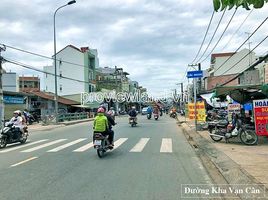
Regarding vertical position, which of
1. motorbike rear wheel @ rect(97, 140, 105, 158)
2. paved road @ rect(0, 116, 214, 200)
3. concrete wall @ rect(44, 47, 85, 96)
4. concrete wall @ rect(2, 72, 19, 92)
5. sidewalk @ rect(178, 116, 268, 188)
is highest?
concrete wall @ rect(44, 47, 85, 96)

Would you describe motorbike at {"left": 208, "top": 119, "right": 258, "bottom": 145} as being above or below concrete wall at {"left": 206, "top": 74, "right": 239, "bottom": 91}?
below

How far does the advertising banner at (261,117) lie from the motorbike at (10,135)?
35.8ft

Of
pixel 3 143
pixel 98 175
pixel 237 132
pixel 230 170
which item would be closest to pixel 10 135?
pixel 3 143

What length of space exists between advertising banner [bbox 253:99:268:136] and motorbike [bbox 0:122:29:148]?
10912mm

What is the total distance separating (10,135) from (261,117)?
1131cm

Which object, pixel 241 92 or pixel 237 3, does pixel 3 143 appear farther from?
pixel 237 3

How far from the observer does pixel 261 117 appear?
57.3 feet

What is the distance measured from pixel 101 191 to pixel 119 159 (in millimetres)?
5051

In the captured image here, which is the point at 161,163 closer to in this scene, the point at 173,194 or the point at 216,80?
the point at 173,194

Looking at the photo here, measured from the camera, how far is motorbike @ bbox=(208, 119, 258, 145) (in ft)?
54.3

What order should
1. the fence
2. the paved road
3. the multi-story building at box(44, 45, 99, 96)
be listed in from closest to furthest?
the paved road
the fence
the multi-story building at box(44, 45, 99, 96)

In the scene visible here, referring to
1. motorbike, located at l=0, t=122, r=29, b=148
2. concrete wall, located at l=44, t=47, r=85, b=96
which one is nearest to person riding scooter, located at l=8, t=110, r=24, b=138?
motorbike, located at l=0, t=122, r=29, b=148

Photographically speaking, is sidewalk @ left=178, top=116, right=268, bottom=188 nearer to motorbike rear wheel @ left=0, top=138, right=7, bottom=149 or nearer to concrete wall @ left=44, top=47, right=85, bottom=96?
motorbike rear wheel @ left=0, top=138, right=7, bottom=149

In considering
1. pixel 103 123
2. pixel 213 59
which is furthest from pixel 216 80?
pixel 103 123
